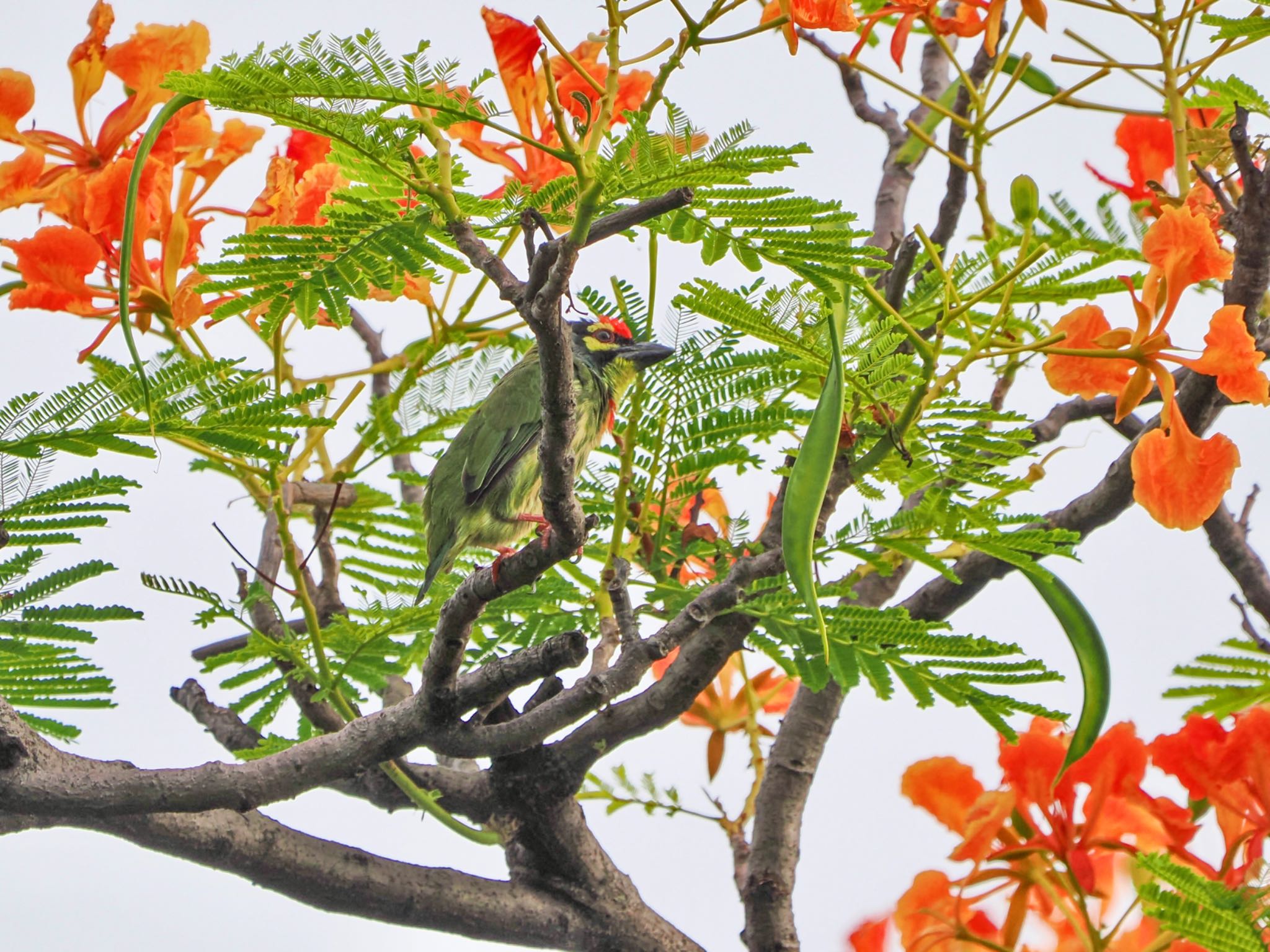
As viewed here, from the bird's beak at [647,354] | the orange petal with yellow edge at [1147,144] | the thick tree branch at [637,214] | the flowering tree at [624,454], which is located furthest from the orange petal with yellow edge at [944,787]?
the orange petal with yellow edge at [1147,144]

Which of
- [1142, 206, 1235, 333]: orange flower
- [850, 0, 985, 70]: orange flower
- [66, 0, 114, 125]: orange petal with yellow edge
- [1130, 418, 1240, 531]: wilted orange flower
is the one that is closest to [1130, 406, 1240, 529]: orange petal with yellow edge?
[1130, 418, 1240, 531]: wilted orange flower

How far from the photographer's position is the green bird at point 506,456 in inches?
95.4

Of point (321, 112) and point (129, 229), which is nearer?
point (129, 229)

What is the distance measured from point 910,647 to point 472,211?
89cm

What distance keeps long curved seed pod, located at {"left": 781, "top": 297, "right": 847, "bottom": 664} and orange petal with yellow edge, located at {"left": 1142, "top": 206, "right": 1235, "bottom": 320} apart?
574 millimetres

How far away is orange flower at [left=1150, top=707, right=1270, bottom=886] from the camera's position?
171cm

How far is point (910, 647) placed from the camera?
1950mm

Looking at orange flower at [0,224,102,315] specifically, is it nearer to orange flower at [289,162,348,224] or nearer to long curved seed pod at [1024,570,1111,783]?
orange flower at [289,162,348,224]

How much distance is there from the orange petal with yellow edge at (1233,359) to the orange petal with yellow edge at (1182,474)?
6cm

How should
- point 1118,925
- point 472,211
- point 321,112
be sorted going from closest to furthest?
point 321,112, point 1118,925, point 472,211

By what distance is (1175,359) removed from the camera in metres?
1.62

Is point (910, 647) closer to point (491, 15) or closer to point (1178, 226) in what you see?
point (1178, 226)

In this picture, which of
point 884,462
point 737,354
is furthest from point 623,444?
point 884,462

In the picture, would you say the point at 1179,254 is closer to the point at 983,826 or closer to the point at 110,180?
the point at 983,826
